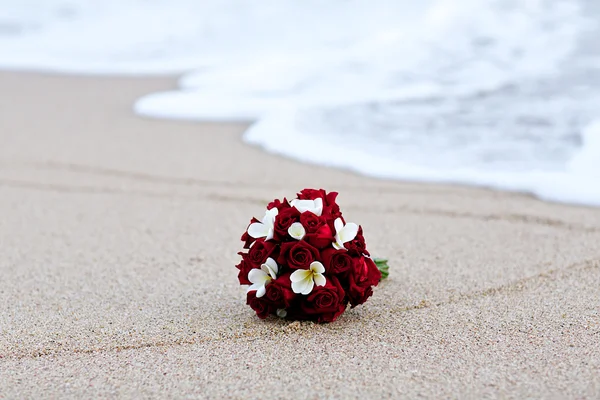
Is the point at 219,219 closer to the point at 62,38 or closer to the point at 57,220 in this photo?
the point at 57,220

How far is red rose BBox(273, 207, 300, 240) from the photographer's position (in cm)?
247

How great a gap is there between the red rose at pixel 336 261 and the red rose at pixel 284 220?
14cm

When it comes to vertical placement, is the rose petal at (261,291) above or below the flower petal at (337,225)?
below

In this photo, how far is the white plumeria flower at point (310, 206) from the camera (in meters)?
2.50

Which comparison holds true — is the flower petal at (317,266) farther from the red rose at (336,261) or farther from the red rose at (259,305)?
the red rose at (259,305)

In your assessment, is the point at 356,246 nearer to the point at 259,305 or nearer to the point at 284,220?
the point at 284,220

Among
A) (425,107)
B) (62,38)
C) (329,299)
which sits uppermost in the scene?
(62,38)

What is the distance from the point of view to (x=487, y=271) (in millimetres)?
3135

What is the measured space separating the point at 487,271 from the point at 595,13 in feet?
27.2

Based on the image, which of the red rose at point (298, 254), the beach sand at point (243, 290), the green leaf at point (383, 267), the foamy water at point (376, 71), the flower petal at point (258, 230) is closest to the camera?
the beach sand at point (243, 290)

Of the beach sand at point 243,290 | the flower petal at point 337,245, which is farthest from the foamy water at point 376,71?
the flower petal at point 337,245

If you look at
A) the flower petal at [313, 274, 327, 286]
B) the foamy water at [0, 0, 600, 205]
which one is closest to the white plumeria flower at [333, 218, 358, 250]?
the flower petal at [313, 274, 327, 286]

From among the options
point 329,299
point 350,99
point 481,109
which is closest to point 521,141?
point 481,109

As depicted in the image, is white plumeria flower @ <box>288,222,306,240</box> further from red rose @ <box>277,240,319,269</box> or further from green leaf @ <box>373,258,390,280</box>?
green leaf @ <box>373,258,390,280</box>
